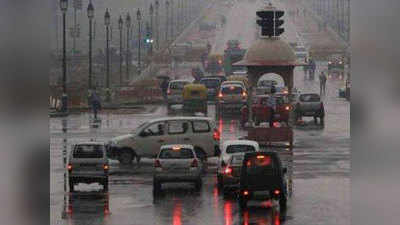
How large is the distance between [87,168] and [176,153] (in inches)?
89.6

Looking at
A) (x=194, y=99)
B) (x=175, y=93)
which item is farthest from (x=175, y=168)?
(x=175, y=93)

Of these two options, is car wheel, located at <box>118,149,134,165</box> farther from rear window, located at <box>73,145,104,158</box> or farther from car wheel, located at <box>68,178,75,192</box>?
car wheel, located at <box>68,178,75,192</box>

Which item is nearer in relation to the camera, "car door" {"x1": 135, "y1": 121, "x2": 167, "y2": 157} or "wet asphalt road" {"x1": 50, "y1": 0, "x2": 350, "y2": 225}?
"wet asphalt road" {"x1": 50, "y1": 0, "x2": 350, "y2": 225}

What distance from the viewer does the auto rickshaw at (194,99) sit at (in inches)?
2354

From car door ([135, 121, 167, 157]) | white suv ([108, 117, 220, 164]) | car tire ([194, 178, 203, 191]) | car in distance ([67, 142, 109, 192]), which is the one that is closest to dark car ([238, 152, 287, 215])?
car tire ([194, 178, 203, 191])

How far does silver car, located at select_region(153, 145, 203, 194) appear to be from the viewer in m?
25.8

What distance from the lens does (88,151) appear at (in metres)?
26.8

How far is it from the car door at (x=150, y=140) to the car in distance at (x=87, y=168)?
710 cm

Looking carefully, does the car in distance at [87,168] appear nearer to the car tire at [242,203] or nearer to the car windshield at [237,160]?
the car windshield at [237,160]

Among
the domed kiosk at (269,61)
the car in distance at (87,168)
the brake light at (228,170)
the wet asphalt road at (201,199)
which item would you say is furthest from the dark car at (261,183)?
the domed kiosk at (269,61)

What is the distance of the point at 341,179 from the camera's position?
28.5 m

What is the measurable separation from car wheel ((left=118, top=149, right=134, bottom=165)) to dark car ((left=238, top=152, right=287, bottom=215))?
1283 centimetres
